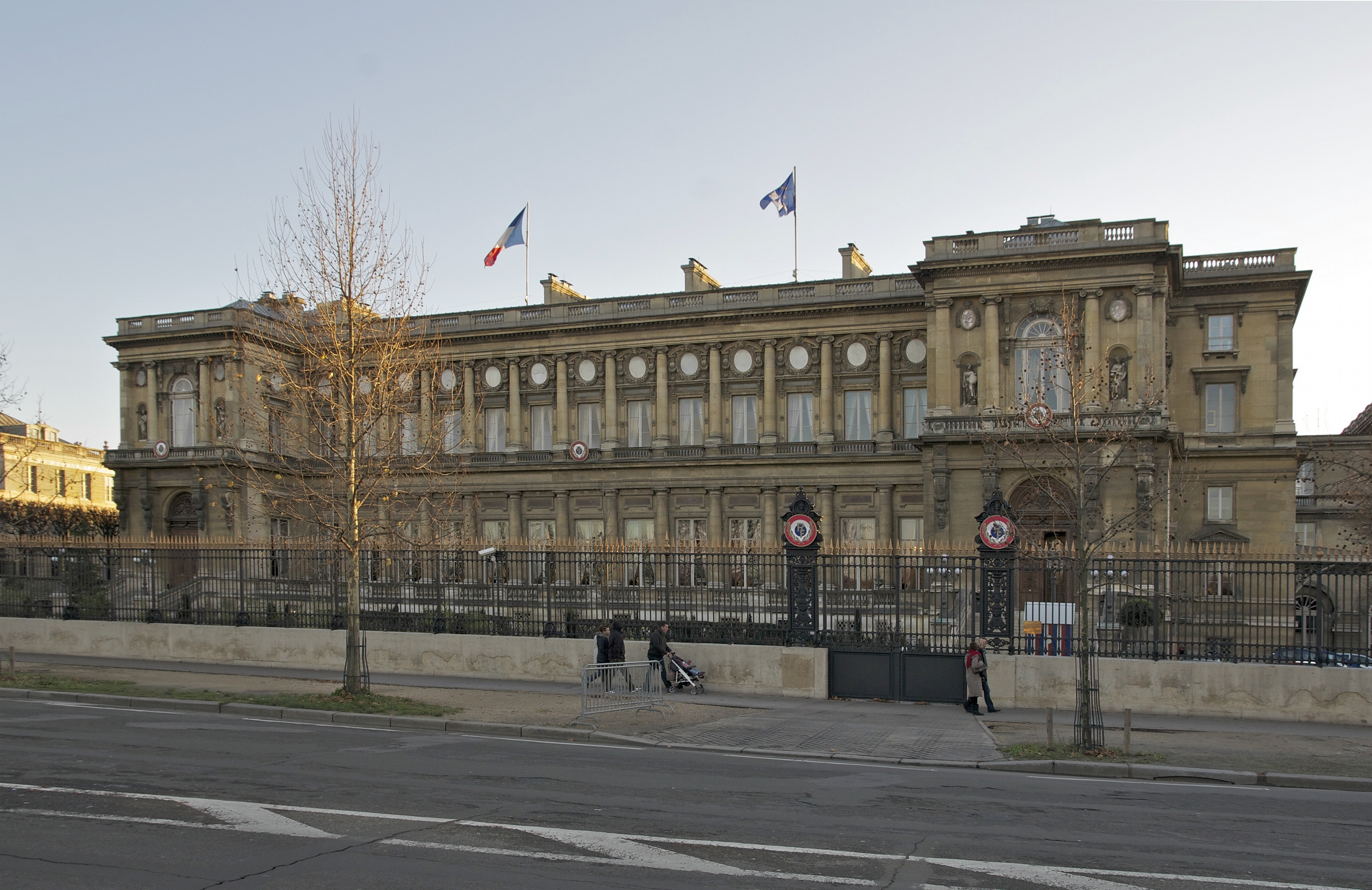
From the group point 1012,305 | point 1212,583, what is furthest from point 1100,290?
point 1212,583

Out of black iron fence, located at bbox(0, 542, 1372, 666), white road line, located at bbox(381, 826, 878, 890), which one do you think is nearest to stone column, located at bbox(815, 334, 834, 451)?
black iron fence, located at bbox(0, 542, 1372, 666)

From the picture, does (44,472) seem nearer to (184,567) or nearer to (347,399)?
(184,567)

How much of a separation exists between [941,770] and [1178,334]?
4166cm

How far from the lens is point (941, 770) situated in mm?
14828

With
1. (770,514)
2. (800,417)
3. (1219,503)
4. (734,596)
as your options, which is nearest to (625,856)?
(734,596)

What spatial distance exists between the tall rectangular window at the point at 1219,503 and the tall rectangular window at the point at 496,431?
36.8 meters

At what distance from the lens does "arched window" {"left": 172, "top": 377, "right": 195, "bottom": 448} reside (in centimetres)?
6112

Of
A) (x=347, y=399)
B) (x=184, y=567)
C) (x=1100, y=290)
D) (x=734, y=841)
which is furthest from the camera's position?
(x=1100, y=290)

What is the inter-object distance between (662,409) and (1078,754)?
145ft

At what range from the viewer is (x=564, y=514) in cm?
5944

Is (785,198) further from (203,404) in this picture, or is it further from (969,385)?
(203,404)

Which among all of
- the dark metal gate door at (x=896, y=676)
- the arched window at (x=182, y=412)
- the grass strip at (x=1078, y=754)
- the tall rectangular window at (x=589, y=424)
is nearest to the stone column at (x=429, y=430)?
the dark metal gate door at (x=896, y=676)

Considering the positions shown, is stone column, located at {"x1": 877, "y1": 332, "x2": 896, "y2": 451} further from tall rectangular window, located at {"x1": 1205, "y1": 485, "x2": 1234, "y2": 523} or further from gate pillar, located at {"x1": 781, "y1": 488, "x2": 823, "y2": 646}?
gate pillar, located at {"x1": 781, "y1": 488, "x2": 823, "y2": 646}

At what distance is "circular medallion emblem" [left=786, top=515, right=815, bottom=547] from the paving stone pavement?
368cm
